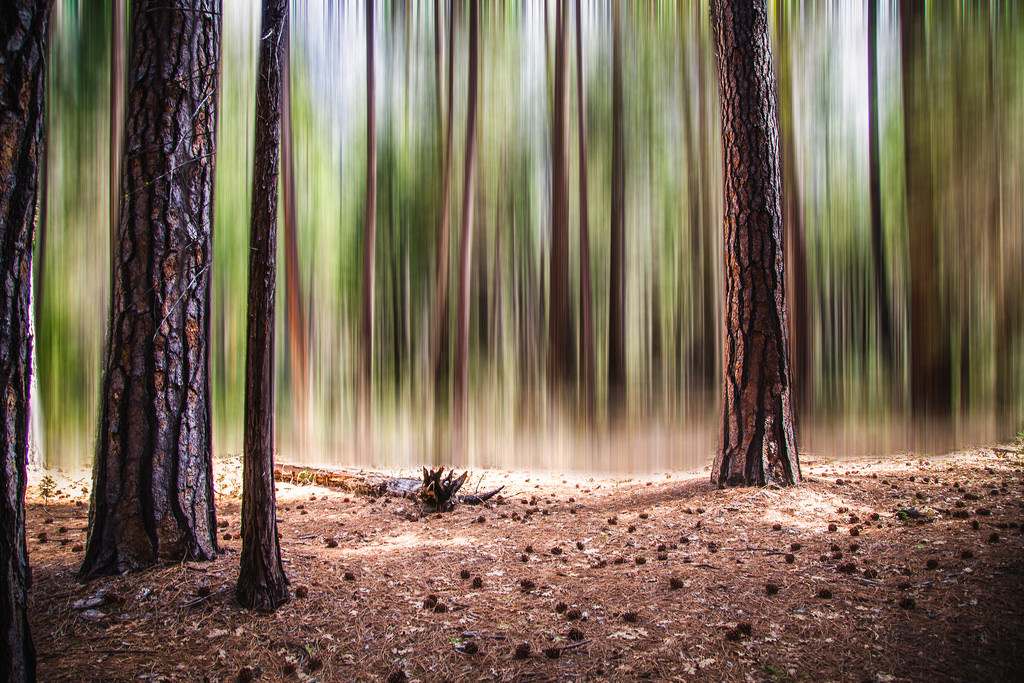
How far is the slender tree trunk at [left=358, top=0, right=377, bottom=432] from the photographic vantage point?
9.05 meters

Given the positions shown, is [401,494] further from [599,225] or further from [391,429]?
[599,225]

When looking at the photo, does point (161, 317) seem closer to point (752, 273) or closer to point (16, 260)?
point (16, 260)

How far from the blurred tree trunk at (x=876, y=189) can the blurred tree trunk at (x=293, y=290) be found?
8.88 metres

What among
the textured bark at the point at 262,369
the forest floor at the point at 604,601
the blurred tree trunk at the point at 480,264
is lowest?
the forest floor at the point at 604,601

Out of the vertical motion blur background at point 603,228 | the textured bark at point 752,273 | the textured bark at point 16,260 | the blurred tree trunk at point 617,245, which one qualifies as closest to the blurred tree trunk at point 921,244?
the vertical motion blur background at point 603,228

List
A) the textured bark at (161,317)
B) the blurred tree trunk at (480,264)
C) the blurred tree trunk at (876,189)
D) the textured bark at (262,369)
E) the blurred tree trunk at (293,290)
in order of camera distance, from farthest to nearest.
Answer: the blurred tree trunk at (480,264) < the blurred tree trunk at (293,290) < the blurred tree trunk at (876,189) < the textured bark at (161,317) < the textured bark at (262,369)

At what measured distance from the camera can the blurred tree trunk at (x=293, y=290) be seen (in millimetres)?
8758

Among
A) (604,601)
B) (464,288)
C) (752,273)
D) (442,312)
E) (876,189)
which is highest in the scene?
(876,189)

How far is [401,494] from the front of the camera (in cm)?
518

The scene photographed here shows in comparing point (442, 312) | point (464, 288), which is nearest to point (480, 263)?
point (464, 288)

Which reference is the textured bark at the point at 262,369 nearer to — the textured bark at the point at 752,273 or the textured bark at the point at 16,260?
the textured bark at the point at 16,260

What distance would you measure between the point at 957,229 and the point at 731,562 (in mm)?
6430

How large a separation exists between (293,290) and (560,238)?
471cm

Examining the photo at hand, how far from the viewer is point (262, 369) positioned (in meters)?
2.35
